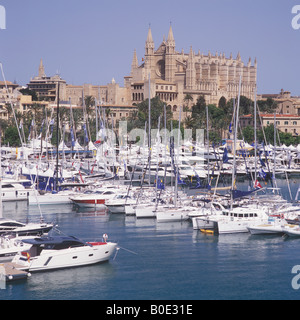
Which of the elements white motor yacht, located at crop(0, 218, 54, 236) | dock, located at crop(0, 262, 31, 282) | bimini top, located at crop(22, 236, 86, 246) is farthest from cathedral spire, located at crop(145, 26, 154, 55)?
dock, located at crop(0, 262, 31, 282)

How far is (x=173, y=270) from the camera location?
1137 inches

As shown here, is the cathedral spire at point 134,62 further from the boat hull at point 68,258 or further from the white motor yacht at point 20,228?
the boat hull at point 68,258

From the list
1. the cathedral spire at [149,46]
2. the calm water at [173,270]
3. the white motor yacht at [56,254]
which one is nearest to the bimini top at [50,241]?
the white motor yacht at [56,254]

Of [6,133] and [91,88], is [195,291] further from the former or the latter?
[91,88]

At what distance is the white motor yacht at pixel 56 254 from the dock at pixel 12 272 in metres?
0.31

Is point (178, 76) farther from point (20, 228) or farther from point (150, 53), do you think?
point (20, 228)

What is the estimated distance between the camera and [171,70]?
14525cm

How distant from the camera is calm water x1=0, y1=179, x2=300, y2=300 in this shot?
25.9 meters

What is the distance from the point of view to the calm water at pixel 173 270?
25.9m

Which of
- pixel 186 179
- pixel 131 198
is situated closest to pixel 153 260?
pixel 131 198

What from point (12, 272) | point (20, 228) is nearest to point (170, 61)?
point (20, 228)

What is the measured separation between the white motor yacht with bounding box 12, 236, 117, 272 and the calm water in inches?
12.9

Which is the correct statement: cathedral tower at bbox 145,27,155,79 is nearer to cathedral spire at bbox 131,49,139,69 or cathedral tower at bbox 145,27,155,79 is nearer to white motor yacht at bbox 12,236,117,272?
cathedral spire at bbox 131,49,139,69
